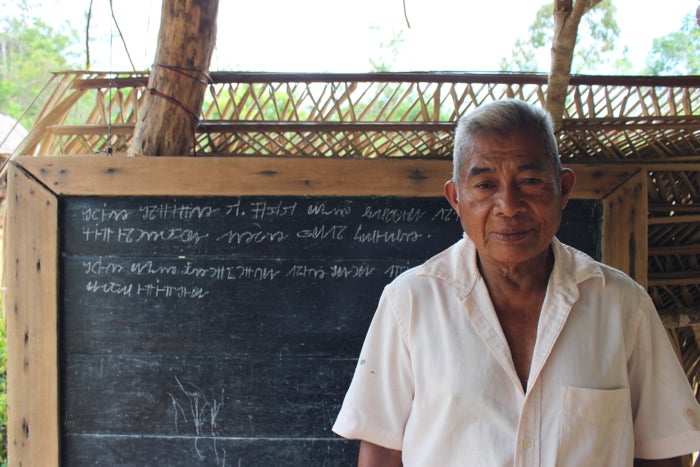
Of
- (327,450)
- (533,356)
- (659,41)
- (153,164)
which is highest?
(659,41)

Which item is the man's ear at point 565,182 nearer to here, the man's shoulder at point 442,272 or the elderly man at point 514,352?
the elderly man at point 514,352

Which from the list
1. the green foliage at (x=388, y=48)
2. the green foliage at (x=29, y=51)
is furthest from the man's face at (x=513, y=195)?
the green foliage at (x=29, y=51)

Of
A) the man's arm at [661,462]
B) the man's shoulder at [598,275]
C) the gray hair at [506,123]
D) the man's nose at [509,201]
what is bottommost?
the man's arm at [661,462]

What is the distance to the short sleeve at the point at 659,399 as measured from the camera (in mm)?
1267

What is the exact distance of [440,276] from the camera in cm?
137

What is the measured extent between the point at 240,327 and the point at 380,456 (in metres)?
0.93

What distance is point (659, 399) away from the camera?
1.28 metres

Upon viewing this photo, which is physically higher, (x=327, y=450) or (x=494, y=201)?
(x=494, y=201)

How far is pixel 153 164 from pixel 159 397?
2.71 ft

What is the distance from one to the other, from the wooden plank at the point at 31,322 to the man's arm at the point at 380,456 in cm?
131

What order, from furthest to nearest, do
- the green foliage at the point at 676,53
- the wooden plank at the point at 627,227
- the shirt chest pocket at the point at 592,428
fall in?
the green foliage at the point at 676,53 → the wooden plank at the point at 627,227 → the shirt chest pocket at the point at 592,428

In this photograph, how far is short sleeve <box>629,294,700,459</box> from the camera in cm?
127

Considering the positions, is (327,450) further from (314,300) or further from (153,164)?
(153,164)

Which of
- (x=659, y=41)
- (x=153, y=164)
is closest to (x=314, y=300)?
(x=153, y=164)
